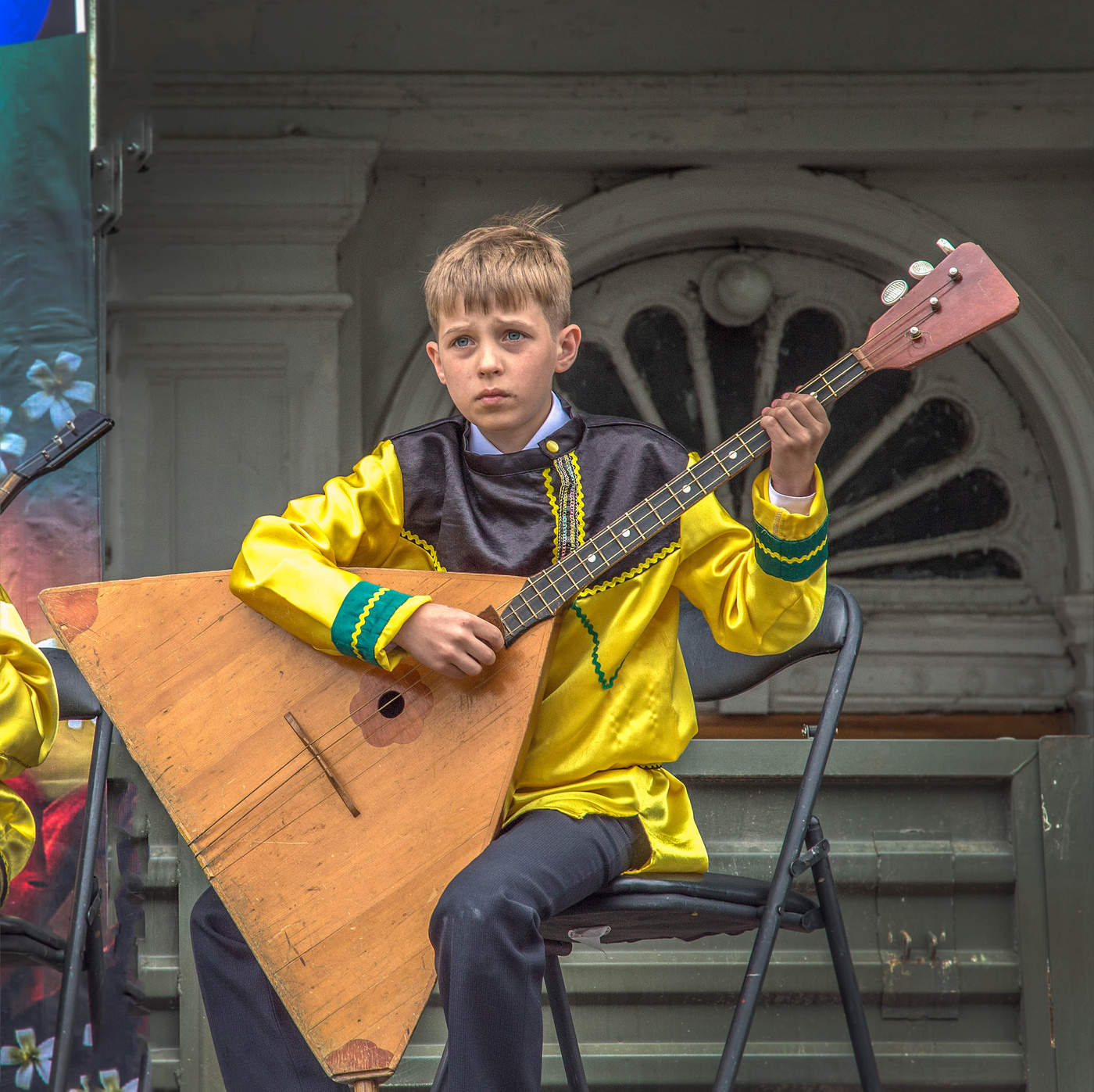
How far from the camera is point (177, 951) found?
2.09 m

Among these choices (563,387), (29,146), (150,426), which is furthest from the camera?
(563,387)

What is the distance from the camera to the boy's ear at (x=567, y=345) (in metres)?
1.83

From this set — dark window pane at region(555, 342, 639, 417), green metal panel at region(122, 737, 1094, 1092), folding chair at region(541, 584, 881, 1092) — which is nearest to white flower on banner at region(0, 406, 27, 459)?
green metal panel at region(122, 737, 1094, 1092)

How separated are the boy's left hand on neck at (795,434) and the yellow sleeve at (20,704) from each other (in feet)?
2.93

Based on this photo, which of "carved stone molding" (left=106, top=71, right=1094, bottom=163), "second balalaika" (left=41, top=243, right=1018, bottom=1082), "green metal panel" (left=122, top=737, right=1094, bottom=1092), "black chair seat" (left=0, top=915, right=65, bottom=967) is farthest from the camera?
"carved stone molding" (left=106, top=71, right=1094, bottom=163)

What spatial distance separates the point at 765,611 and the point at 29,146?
1.65 meters

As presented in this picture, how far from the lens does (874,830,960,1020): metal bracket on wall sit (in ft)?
6.88

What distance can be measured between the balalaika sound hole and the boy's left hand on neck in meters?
0.49

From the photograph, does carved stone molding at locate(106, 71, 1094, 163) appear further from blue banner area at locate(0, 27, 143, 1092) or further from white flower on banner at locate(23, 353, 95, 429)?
white flower on banner at locate(23, 353, 95, 429)

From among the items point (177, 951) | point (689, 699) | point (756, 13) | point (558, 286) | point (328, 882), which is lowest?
point (177, 951)

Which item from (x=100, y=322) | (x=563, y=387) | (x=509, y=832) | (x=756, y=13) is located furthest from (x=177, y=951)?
(x=756, y=13)

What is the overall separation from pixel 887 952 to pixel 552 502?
2.84 feet

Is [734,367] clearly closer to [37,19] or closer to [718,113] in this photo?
[718,113]

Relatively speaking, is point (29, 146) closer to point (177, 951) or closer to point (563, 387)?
point (177, 951)
